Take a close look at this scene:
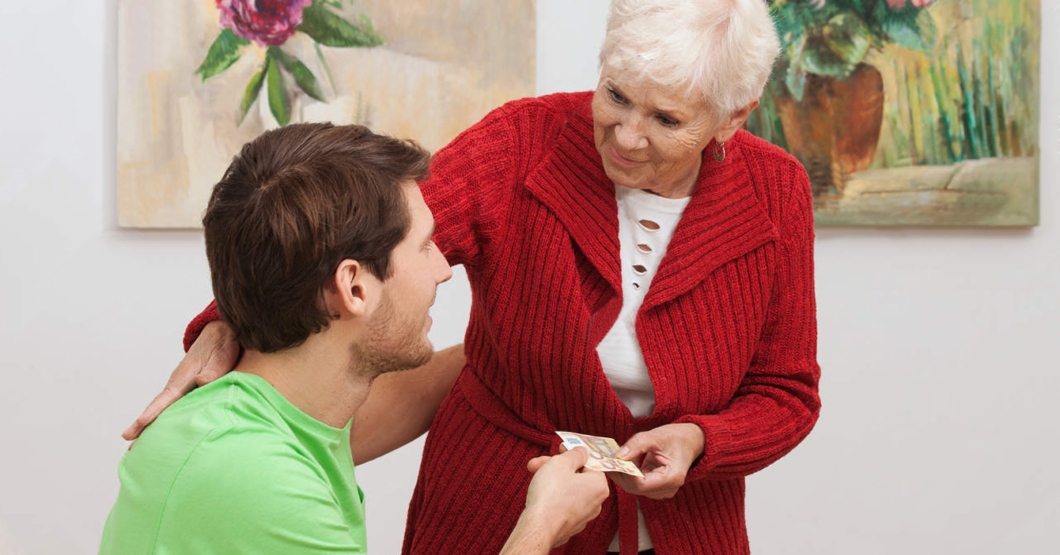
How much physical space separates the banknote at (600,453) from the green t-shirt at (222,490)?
0.37 meters

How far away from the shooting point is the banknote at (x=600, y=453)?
158cm

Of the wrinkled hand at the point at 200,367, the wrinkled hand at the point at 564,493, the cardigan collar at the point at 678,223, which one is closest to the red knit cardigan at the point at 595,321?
the cardigan collar at the point at 678,223

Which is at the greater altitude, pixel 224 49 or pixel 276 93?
pixel 224 49

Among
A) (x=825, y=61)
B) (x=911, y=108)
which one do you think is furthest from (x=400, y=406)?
(x=911, y=108)

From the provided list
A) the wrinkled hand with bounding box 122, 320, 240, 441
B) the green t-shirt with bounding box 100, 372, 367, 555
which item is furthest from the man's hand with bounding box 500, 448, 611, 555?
the wrinkled hand with bounding box 122, 320, 240, 441

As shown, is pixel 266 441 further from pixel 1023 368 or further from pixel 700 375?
pixel 1023 368

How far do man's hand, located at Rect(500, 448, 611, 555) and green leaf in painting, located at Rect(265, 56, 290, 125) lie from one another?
6.99ft

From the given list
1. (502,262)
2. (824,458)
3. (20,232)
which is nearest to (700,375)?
→ (502,262)

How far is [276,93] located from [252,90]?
0.08m

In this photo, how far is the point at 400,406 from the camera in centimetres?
206

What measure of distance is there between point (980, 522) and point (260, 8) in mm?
2840

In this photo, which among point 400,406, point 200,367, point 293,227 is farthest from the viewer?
point 400,406

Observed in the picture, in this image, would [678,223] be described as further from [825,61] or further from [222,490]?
[825,61]

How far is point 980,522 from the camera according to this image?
3.42 m
